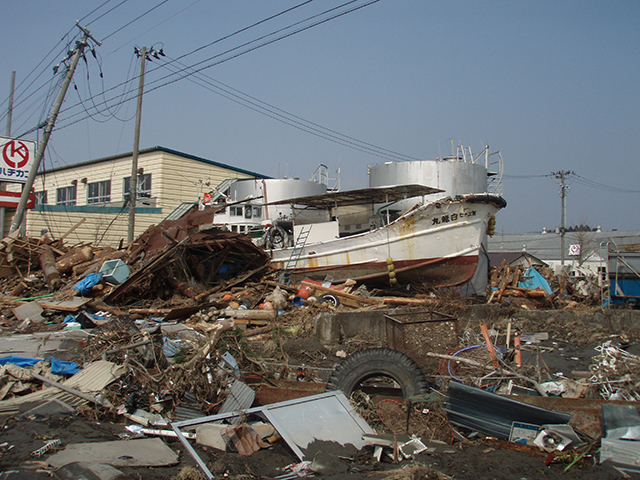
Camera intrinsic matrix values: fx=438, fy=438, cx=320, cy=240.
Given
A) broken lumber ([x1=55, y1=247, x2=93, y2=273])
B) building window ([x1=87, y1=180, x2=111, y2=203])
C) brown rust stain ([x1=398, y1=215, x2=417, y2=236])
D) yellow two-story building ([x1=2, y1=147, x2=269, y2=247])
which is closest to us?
brown rust stain ([x1=398, y1=215, x2=417, y2=236])

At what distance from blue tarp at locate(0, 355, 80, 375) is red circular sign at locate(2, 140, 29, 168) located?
10152mm

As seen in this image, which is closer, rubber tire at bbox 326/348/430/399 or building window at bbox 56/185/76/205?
rubber tire at bbox 326/348/430/399

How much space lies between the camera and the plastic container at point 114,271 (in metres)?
12.4

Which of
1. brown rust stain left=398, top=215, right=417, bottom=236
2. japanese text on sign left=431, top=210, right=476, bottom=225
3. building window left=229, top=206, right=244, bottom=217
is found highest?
building window left=229, top=206, right=244, bottom=217

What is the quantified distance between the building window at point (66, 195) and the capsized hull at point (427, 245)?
24.0 metres

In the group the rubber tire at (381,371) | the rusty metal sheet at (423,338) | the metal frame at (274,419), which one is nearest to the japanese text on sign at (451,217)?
the rusty metal sheet at (423,338)

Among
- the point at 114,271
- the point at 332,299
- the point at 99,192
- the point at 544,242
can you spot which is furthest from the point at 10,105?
the point at 544,242

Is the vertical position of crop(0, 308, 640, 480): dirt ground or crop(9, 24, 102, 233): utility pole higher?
crop(9, 24, 102, 233): utility pole

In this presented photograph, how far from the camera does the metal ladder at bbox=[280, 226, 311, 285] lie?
1488 cm

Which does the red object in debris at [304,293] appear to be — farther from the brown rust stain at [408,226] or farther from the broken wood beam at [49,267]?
the broken wood beam at [49,267]

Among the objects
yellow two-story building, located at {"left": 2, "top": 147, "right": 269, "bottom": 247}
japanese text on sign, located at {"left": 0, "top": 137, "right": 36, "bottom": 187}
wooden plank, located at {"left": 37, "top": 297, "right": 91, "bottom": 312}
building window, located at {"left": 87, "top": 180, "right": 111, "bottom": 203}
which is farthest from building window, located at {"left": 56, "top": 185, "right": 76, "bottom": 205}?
wooden plank, located at {"left": 37, "top": 297, "right": 91, "bottom": 312}

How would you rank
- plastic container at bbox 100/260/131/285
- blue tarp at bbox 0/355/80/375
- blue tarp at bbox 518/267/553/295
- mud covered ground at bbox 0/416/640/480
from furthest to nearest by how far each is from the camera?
blue tarp at bbox 518/267/553/295 < plastic container at bbox 100/260/131/285 < blue tarp at bbox 0/355/80/375 < mud covered ground at bbox 0/416/640/480

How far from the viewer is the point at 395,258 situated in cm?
1355

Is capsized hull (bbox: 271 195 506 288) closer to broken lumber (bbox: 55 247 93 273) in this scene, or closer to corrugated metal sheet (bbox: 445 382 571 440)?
broken lumber (bbox: 55 247 93 273)
